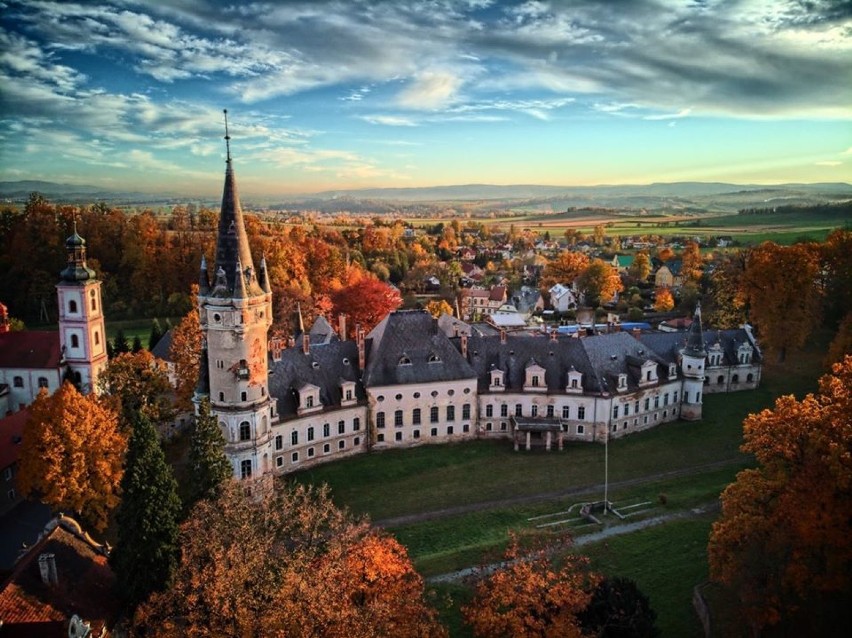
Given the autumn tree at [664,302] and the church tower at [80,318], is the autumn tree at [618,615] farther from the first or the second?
the autumn tree at [664,302]

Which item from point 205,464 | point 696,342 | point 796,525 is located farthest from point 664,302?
point 205,464

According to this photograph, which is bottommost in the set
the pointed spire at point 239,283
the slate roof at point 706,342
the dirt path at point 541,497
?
the dirt path at point 541,497

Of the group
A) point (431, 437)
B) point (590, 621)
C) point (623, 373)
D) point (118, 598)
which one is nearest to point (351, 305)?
point (431, 437)

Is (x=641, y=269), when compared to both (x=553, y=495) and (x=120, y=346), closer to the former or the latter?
(x=553, y=495)

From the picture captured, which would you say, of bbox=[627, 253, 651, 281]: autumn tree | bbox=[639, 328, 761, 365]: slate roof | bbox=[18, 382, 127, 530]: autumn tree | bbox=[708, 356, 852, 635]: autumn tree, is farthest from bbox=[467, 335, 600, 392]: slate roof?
bbox=[627, 253, 651, 281]: autumn tree

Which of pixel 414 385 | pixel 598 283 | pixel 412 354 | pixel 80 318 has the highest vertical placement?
pixel 80 318

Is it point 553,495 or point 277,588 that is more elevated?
point 277,588

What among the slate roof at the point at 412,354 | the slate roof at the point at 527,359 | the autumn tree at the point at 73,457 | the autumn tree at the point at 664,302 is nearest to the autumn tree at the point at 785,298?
the slate roof at the point at 527,359
